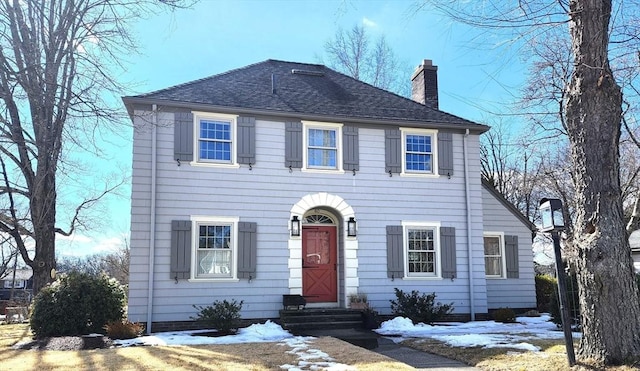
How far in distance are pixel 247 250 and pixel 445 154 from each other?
5835 mm

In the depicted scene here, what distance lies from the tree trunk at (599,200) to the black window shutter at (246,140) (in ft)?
24.3

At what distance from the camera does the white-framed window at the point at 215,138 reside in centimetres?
1230

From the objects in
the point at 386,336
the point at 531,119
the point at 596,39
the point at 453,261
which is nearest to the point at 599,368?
the point at 596,39

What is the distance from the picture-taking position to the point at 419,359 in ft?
27.1

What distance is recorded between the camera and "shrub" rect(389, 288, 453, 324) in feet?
41.1

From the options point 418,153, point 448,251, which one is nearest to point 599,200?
point 448,251

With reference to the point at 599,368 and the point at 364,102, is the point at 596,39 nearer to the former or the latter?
the point at 599,368

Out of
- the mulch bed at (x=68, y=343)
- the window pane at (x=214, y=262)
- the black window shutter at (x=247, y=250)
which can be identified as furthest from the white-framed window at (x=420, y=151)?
the mulch bed at (x=68, y=343)

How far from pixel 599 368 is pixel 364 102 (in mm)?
9554

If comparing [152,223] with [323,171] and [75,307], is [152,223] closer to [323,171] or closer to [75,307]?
[75,307]

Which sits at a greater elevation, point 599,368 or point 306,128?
point 306,128

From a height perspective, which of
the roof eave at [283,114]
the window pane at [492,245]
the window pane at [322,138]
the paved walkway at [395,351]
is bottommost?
the paved walkway at [395,351]

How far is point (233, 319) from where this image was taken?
1139 centimetres

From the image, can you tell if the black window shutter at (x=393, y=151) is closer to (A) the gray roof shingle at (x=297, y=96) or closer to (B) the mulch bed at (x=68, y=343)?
(A) the gray roof shingle at (x=297, y=96)
